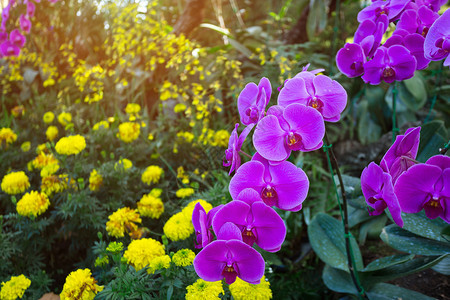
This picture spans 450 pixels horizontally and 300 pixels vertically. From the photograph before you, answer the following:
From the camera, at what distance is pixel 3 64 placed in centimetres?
311

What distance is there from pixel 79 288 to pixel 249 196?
52cm

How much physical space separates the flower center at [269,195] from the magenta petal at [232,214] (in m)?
0.05

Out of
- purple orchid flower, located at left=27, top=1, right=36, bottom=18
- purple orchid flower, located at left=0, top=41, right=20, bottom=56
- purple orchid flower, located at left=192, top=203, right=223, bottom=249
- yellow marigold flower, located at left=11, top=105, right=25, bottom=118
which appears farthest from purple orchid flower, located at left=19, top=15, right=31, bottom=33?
purple orchid flower, located at left=192, top=203, right=223, bottom=249

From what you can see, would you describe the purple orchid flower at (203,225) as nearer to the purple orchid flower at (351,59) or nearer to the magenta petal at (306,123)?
the magenta petal at (306,123)

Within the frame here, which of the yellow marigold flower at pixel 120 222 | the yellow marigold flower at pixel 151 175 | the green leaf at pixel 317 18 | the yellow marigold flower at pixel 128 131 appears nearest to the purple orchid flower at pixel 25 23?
the yellow marigold flower at pixel 128 131

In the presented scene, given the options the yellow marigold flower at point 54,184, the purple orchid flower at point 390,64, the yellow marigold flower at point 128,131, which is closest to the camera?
the purple orchid flower at point 390,64

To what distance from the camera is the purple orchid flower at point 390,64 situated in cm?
78

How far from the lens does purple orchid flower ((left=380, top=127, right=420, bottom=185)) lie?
24.1 inches

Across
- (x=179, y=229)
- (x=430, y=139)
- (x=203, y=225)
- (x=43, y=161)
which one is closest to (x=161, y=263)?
(x=179, y=229)

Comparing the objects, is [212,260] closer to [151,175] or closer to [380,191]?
[380,191]

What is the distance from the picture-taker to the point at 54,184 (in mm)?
1261

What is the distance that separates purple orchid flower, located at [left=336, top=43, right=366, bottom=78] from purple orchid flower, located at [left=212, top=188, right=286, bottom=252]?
42 centimetres

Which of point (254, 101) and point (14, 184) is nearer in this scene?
point (254, 101)

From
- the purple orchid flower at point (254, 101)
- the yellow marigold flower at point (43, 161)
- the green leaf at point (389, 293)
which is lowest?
the green leaf at point (389, 293)
